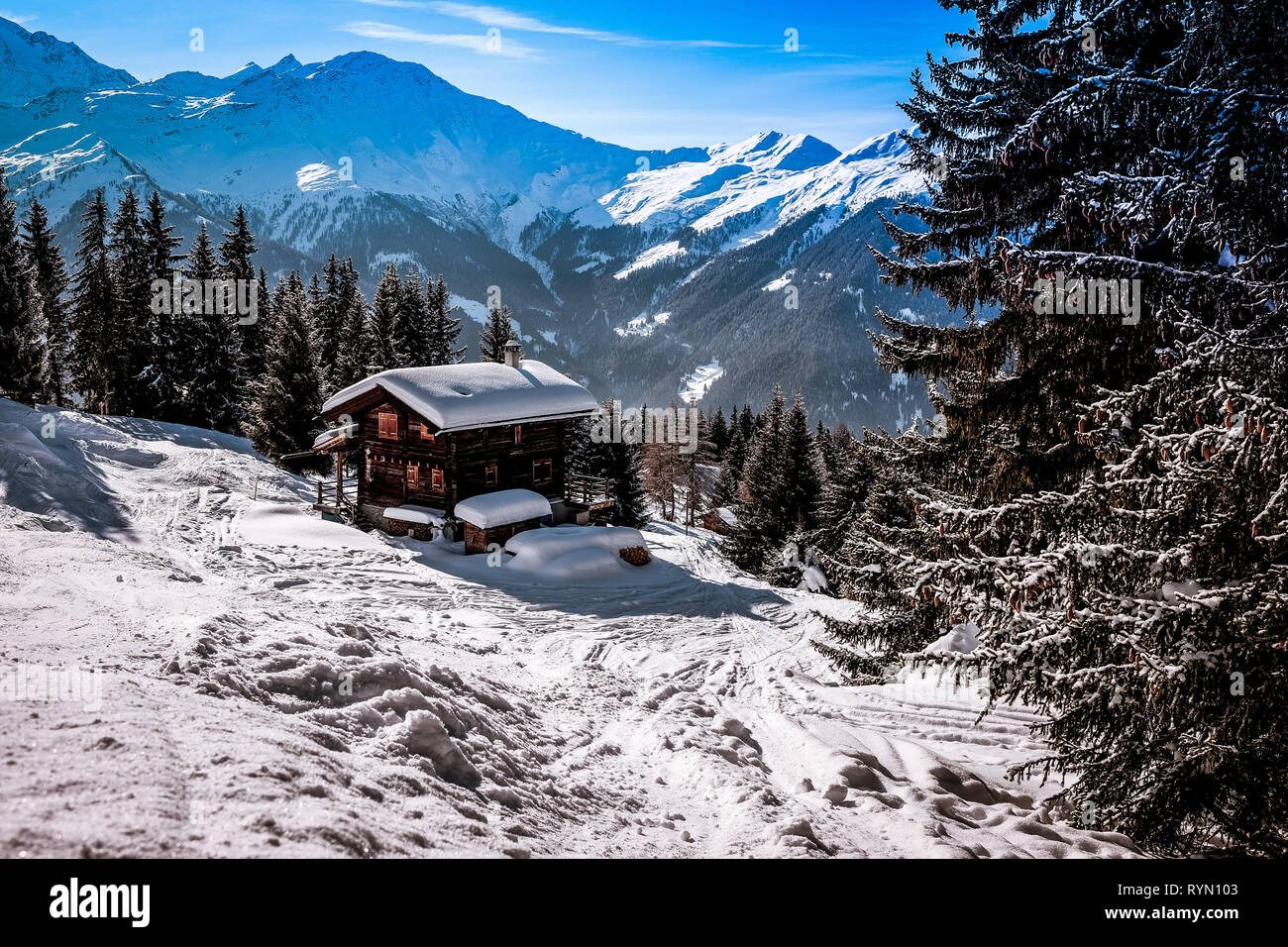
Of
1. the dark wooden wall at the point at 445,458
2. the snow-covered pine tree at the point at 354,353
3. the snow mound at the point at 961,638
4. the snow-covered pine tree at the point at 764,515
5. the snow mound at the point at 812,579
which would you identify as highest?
the snow-covered pine tree at the point at 354,353

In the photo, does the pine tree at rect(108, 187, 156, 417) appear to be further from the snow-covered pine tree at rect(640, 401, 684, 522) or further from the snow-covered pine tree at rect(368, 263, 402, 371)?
the snow-covered pine tree at rect(640, 401, 684, 522)

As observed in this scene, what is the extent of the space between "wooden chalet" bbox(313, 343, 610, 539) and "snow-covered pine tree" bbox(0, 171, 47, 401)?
1956 centimetres

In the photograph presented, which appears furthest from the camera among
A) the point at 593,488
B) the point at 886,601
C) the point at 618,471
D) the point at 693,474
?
the point at 693,474

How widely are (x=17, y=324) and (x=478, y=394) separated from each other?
88.5 ft

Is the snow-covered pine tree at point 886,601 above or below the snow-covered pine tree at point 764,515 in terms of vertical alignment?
above

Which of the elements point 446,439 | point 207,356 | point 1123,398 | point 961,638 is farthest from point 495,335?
point 1123,398

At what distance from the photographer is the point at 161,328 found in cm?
4028

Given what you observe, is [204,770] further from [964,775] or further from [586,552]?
[586,552]

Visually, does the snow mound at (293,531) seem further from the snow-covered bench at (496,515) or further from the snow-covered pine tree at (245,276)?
the snow-covered pine tree at (245,276)

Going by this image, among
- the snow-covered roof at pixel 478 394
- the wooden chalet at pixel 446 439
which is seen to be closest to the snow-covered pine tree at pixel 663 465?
the wooden chalet at pixel 446 439

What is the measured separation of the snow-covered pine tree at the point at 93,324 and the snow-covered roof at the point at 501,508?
3219cm

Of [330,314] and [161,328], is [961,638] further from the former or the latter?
[330,314]

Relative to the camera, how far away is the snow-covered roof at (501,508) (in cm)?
2266
